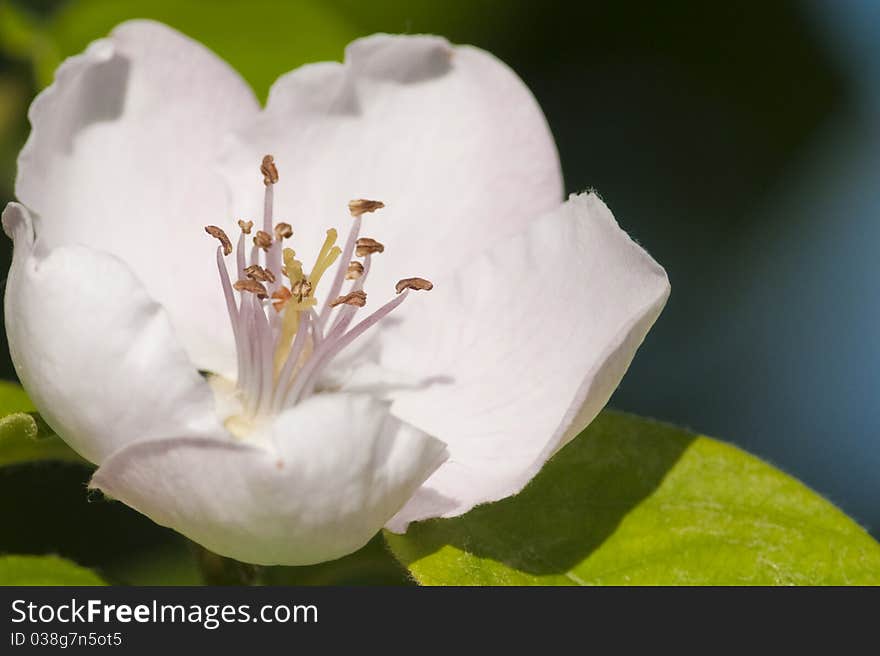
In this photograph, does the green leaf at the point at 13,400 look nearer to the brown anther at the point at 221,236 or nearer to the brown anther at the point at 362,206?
the brown anther at the point at 221,236

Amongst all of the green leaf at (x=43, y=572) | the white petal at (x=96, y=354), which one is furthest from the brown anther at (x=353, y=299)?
the green leaf at (x=43, y=572)

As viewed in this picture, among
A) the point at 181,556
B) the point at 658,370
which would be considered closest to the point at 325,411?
the point at 181,556

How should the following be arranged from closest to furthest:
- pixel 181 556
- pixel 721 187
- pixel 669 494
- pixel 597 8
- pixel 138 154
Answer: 1. pixel 669 494
2. pixel 138 154
3. pixel 181 556
4. pixel 597 8
5. pixel 721 187

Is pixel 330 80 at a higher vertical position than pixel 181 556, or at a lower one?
higher

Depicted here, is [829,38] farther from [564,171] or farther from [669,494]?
[669,494]

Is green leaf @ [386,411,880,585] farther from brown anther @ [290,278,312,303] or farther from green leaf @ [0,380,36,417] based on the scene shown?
green leaf @ [0,380,36,417]

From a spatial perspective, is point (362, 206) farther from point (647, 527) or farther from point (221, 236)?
point (647, 527)
